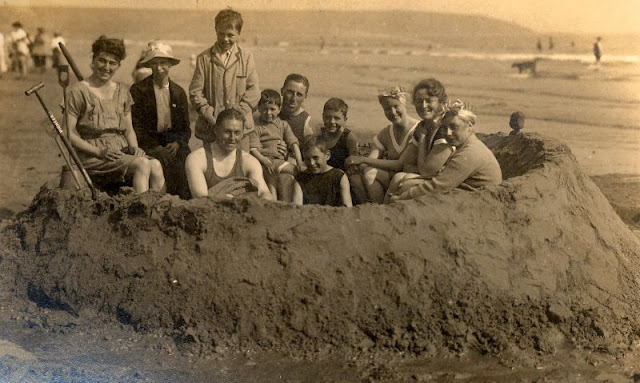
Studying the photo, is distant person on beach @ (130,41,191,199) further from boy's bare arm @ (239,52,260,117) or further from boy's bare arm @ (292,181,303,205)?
boy's bare arm @ (292,181,303,205)

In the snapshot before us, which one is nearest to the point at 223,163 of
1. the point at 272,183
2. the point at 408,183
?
the point at 272,183

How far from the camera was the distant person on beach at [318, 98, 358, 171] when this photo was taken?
246 inches

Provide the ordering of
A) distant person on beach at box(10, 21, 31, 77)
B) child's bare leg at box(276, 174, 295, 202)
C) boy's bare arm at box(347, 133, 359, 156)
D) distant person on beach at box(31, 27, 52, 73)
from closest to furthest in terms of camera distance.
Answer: child's bare leg at box(276, 174, 295, 202) → boy's bare arm at box(347, 133, 359, 156) → distant person on beach at box(10, 21, 31, 77) → distant person on beach at box(31, 27, 52, 73)

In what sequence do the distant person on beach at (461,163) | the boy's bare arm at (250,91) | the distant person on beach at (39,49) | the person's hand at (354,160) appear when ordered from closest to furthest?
the distant person on beach at (461,163)
the person's hand at (354,160)
the boy's bare arm at (250,91)
the distant person on beach at (39,49)

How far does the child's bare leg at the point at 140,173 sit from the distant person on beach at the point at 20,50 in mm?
7709

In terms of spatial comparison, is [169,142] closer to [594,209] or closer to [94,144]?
[94,144]

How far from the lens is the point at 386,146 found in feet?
20.1

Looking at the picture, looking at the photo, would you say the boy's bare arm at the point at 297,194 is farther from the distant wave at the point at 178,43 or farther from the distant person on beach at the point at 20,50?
the distant wave at the point at 178,43

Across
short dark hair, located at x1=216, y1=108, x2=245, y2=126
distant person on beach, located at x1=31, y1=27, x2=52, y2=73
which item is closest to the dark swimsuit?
short dark hair, located at x1=216, y1=108, x2=245, y2=126

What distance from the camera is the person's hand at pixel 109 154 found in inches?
221

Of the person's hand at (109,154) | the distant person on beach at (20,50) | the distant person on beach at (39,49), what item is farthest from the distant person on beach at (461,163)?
the distant person on beach at (20,50)

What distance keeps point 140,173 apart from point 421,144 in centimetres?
185

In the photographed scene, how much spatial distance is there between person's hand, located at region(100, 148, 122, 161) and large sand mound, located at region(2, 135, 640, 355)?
471mm

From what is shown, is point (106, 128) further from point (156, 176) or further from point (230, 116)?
point (230, 116)
